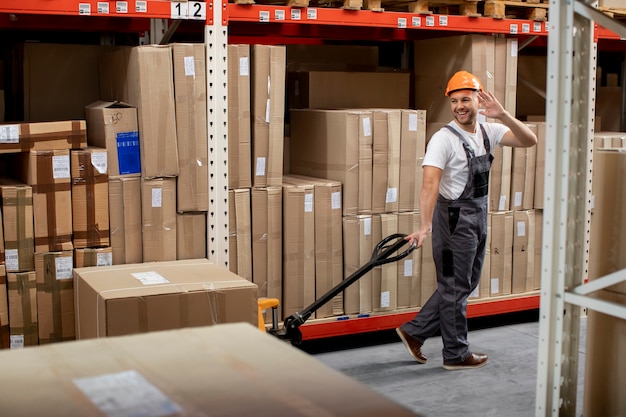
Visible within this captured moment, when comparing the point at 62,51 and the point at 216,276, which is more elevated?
the point at 62,51

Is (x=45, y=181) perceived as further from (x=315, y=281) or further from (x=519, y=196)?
(x=519, y=196)

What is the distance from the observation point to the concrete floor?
5324 mm

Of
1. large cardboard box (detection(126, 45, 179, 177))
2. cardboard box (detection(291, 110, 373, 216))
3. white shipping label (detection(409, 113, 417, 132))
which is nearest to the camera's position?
large cardboard box (detection(126, 45, 179, 177))

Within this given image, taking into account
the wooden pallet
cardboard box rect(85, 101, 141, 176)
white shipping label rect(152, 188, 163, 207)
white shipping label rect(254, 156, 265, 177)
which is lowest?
white shipping label rect(152, 188, 163, 207)

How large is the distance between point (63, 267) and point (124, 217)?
478 mm

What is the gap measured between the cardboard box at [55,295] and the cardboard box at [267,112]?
56.3 inches

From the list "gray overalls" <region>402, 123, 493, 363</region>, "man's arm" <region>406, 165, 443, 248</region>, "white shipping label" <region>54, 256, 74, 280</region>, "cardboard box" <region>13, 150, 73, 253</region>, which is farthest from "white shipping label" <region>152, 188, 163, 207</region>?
"gray overalls" <region>402, 123, 493, 363</region>

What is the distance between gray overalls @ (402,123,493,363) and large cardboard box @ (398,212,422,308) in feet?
1.41

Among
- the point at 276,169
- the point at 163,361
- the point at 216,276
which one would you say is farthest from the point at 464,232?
the point at 163,361

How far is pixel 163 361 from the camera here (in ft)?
6.57

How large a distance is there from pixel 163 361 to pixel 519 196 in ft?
17.5

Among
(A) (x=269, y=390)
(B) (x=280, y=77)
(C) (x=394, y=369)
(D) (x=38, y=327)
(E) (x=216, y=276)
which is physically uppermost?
(B) (x=280, y=77)

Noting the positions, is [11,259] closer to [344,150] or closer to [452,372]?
[344,150]

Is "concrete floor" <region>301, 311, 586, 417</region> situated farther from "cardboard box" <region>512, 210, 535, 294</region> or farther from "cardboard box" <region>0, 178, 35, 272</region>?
"cardboard box" <region>0, 178, 35, 272</region>
